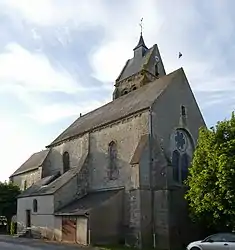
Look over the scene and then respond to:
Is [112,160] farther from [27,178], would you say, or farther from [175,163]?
[27,178]

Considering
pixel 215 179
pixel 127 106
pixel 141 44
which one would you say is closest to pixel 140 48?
pixel 141 44

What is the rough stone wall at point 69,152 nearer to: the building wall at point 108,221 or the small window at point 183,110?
the building wall at point 108,221

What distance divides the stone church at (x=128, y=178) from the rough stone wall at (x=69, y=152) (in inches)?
3.9

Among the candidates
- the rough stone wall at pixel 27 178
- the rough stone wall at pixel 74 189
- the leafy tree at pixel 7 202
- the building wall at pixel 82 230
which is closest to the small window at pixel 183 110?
the rough stone wall at pixel 74 189

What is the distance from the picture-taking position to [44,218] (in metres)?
31.9

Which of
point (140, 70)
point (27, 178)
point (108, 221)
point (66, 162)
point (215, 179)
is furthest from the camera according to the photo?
point (27, 178)

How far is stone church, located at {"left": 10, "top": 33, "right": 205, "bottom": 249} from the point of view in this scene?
25906 mm

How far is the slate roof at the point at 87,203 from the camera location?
27734mm

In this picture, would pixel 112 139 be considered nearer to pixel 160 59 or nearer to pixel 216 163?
pixel 216 163

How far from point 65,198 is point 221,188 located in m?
14.8

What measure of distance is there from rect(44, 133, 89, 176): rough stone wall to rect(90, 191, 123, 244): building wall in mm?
7831

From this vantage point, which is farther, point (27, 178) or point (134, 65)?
point (27, 178)

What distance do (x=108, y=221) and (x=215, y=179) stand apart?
911 cm

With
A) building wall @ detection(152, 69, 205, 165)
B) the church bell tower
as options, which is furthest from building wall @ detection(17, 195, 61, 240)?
the church bell tower
